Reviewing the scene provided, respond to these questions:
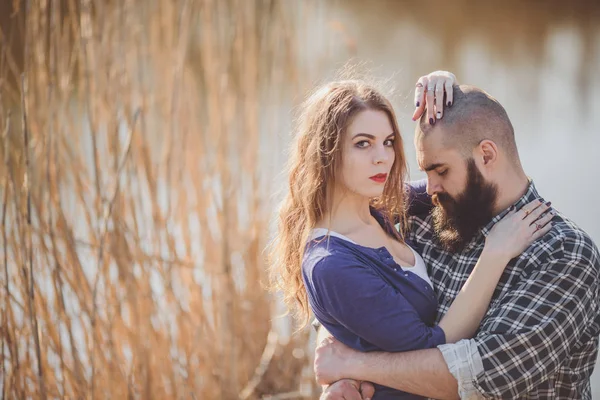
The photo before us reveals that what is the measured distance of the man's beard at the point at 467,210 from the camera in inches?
60.0

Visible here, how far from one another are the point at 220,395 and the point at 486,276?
1132mm

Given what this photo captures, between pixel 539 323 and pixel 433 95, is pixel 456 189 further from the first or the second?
pixel 539 323

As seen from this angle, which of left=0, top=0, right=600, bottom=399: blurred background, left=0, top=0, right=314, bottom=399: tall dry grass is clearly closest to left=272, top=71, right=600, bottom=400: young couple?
left=0, top=0, right=600, bottom=399: blurred background

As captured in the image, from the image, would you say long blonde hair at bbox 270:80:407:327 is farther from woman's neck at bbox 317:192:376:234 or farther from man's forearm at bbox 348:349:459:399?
man's forearm at bbox 348:349:459:399

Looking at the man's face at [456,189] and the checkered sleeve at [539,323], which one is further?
the man's face at [456,189]

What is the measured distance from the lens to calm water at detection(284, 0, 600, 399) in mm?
4078

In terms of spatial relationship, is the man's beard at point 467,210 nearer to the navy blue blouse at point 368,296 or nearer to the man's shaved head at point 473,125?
the man's shaved head at point 473,125

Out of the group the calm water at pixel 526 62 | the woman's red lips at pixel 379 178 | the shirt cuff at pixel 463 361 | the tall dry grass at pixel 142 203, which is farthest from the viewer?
the calm water at pixel 526 62

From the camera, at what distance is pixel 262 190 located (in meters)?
2.51

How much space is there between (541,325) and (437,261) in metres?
0.30

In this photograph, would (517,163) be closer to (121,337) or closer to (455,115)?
(455,115)

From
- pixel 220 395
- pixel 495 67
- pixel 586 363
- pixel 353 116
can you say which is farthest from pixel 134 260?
pixel 495 67

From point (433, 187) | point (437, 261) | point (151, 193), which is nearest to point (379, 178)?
point (433, 187)

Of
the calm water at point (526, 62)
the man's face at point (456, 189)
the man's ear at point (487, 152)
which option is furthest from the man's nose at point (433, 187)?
the calm water at point (526, 62)
